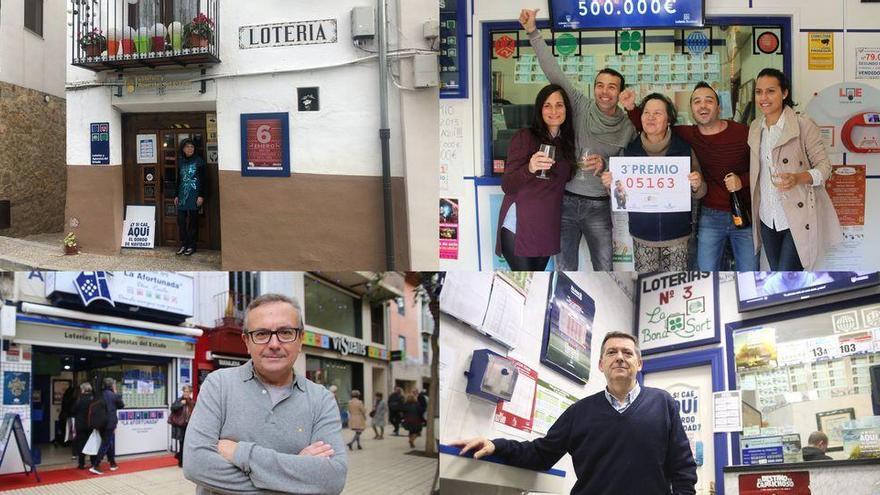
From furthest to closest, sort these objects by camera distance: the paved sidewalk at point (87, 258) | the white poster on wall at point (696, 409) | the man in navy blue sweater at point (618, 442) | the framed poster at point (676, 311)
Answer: the paved sidewalk at point (87, 258), the framed poster at point (676, 311), the white poster on wall at point (696, 409), the man in navy blue sweater at point (618, 442)

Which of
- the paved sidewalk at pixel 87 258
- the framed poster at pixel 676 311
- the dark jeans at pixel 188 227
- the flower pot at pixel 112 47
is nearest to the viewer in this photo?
the framed poster at pixel 676 311

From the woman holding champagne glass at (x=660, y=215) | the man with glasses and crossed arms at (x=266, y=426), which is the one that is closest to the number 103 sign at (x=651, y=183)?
the woman holding champagne glass at (x=660, y=215)

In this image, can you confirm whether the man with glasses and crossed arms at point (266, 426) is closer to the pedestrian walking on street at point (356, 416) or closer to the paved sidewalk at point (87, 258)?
the pedestrian walking on street at point (356, 416)

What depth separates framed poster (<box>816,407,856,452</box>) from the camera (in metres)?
2.71

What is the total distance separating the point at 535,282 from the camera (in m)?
2.84

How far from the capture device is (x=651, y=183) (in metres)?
3.15

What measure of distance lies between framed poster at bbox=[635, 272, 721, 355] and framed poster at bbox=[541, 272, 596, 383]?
0.20 metres

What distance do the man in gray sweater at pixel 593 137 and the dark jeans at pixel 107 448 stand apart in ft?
6.14

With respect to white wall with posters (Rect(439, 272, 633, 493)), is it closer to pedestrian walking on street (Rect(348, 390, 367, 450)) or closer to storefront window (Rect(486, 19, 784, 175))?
pedestrian walking on street (Rect(348, 390, 367, 450))

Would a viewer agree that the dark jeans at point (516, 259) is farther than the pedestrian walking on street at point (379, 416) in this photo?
Yes

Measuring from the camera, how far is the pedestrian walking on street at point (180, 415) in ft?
8.27

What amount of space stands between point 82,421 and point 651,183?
2.41 metres

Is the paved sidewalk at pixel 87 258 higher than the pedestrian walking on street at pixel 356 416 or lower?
higher

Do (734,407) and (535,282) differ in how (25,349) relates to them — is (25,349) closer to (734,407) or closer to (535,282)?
(535,282)
